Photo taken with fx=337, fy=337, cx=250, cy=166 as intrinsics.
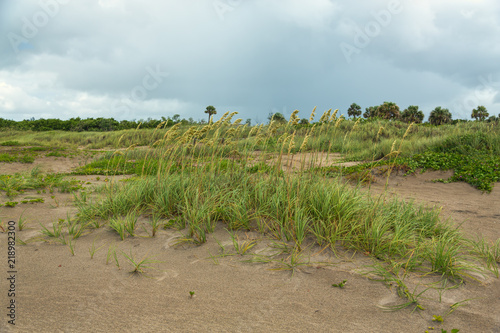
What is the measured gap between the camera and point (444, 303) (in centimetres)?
301

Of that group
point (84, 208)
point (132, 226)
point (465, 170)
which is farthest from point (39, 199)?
point (465, 170)

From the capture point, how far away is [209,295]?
3.04 m

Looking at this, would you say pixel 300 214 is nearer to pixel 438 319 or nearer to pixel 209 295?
pixel 209 295

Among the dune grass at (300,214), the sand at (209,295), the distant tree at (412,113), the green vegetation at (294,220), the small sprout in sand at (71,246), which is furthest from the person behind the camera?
the distant tree at (412,113)

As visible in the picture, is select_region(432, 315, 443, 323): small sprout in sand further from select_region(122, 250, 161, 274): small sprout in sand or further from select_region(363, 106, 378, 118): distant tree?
select_region(363, 106, 378, 118): distant tree

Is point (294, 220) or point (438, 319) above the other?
point (294, 220)

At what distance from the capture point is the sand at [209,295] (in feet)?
8.77

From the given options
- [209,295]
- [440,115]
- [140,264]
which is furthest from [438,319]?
[440,115]

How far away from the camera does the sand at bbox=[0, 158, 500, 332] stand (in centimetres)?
267

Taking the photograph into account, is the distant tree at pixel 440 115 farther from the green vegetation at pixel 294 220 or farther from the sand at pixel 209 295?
the sand at pixel 209 295

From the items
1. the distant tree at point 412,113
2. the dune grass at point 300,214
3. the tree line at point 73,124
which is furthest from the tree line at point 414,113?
the dune grass at point 300,214

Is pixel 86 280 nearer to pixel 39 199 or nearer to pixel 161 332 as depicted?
pixel 161 332

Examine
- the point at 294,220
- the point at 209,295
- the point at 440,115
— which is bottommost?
the point at 209,295

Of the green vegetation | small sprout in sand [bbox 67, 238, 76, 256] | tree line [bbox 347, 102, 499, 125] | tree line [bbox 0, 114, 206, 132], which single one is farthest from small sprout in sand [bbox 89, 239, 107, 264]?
tree line [bbox 347, 102, 499, 125]
